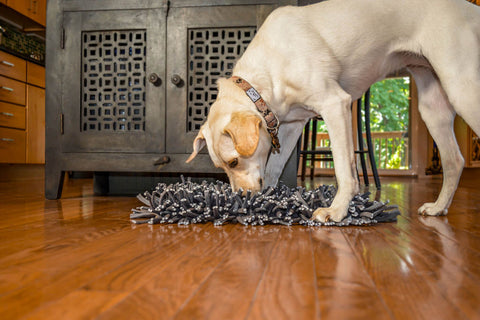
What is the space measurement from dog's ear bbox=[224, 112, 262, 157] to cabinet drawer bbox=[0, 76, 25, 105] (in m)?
3.87

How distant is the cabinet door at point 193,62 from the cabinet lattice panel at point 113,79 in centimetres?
19

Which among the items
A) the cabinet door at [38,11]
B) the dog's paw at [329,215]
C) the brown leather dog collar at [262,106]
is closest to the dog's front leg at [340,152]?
the dog's paw at [329,215]

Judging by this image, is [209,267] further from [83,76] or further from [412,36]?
[83,76]

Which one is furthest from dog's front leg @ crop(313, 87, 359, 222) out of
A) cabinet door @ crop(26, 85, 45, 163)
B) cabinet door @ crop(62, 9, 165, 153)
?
cabinet door @ crop(26, 85, 45, 163)

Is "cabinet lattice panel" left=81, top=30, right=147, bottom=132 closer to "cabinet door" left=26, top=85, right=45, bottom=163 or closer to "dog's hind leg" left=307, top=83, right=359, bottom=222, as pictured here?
"dog's hind leg" left=307, top=83, right=359, bottom=222

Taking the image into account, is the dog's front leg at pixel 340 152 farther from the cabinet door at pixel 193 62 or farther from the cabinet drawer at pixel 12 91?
the cabinet drawer at pixel 12 91

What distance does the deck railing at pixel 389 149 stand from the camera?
7750mm

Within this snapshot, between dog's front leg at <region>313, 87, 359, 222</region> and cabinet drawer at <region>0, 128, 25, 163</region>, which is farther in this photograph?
cabinet drawer at <region>0, 128, 25, 163</region>

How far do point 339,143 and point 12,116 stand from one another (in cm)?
428

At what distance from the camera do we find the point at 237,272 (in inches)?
30.6

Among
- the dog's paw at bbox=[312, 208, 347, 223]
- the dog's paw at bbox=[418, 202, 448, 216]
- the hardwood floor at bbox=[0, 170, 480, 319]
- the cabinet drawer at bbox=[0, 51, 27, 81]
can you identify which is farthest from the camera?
the cabinet drawer at bbox=[0, 51, 27, 81]

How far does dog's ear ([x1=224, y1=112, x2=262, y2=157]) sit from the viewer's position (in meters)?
1.39

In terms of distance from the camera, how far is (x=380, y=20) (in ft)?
5.23

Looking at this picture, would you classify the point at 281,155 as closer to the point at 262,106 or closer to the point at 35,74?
the point at 262,106
